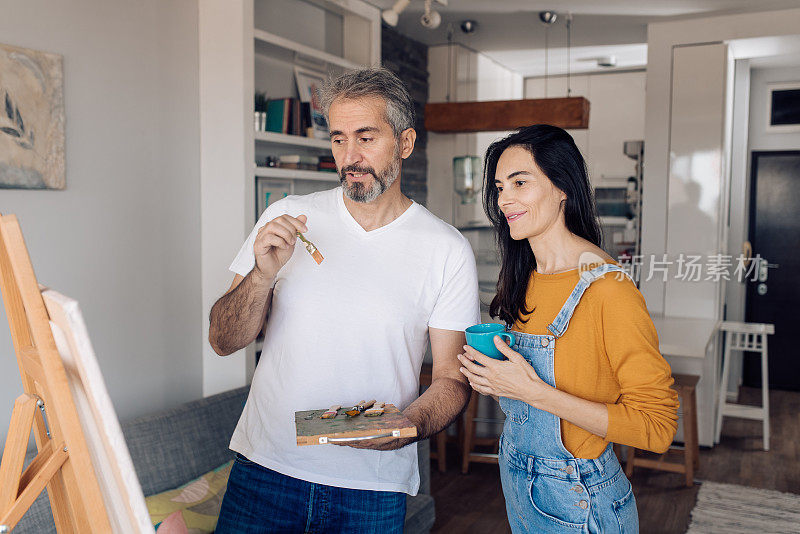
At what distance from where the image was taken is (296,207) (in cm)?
171

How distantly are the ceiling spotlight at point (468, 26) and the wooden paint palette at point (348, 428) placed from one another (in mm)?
4419

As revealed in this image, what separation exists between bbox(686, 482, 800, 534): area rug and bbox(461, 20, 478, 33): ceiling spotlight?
3.42m

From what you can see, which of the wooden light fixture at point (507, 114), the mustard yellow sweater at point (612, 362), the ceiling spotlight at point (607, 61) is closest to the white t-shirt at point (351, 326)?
the mustard yellow sweater at point (612, 362)

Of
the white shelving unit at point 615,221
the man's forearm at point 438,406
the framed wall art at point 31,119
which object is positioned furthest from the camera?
the white shelving unit at point 615,221

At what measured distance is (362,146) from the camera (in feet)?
5.32

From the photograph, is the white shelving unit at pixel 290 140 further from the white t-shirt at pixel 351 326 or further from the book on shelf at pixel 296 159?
the white t-shirt at pixel 351 326

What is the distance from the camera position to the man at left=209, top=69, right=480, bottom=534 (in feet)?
5.05

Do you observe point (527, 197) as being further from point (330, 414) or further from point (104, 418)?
point (104, 418)

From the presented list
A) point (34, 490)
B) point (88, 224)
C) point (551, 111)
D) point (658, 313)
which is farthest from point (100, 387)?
point (658, 313)

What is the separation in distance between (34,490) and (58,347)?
0.24 meters

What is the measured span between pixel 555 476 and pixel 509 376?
234 millimetres

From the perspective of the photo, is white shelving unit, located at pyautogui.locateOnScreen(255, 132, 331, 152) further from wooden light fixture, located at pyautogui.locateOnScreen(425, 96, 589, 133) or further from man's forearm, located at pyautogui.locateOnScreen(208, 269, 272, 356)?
man's forearm, located at pyautogui.locateOnScreen(208, 269, 272, 356)

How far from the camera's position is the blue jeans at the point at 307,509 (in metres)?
1.53

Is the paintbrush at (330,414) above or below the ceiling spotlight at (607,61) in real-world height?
below
